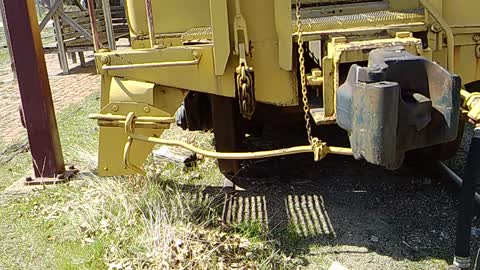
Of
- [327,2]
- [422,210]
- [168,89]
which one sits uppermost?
[327,2]

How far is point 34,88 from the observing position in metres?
4.55

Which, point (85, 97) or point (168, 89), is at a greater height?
point (168, 89)

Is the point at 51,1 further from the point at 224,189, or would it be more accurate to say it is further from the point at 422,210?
the point at 422,210

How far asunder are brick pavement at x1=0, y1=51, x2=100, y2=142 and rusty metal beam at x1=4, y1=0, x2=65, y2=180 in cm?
204

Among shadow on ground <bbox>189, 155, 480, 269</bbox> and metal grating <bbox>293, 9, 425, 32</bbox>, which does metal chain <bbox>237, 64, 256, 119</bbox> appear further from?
shadow on ground <bbox>189, 155, 480, 269</bbox>

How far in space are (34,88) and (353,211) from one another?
270 centimetres

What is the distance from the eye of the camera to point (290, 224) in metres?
3.66

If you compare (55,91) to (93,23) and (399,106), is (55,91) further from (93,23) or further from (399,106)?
(399,106)

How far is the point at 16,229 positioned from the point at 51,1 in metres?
8.28

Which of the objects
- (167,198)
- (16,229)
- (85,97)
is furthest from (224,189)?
(85,97)

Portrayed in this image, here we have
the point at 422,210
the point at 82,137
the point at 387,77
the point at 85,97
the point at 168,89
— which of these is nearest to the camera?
the point at 387,77

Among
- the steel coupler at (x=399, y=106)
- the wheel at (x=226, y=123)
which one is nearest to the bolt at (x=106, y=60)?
the wheel at (x=226, y=123)

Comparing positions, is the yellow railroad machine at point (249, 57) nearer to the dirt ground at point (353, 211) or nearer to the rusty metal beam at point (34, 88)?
the dirt ground at point (353, 211)

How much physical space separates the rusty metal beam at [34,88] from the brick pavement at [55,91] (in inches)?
80.2
